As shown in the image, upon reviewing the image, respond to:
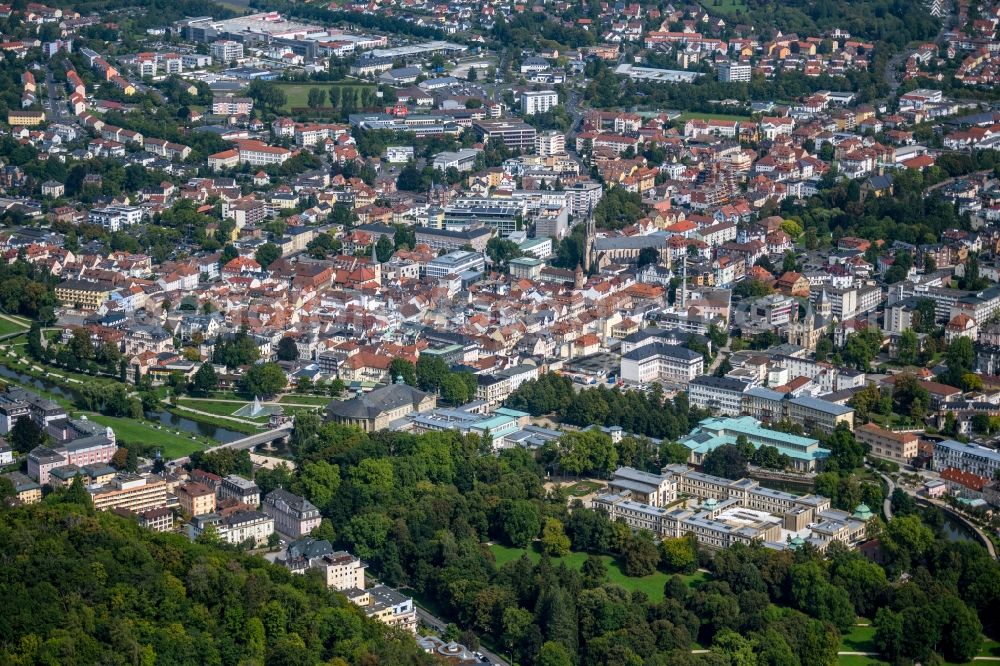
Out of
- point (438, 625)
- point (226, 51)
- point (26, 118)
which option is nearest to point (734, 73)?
point (226, 51)

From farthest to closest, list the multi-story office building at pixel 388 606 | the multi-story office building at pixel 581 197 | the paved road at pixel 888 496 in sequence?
the multi-story office building at pixel 581 197
the paved road at pixel 888 496
the multi-story office building at pixel 388 606

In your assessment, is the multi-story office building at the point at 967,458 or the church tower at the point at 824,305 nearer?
the multi-story office building at the point at 967,458

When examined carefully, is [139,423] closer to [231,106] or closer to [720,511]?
[720,511]

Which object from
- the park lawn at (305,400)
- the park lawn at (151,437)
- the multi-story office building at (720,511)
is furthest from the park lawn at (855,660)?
the park lawn at (305,400)

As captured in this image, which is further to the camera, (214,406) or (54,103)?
(54,103)

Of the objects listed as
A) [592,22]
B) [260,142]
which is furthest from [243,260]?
[592,22]

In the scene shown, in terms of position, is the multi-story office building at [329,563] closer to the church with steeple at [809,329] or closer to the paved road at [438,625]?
the paved road at [438,625]

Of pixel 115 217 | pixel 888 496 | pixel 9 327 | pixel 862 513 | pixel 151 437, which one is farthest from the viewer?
pixel 115 217

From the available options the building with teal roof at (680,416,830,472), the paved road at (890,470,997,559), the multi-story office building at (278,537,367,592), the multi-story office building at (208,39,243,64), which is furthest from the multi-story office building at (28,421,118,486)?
the multi-story office building at (208,39,243,64)
